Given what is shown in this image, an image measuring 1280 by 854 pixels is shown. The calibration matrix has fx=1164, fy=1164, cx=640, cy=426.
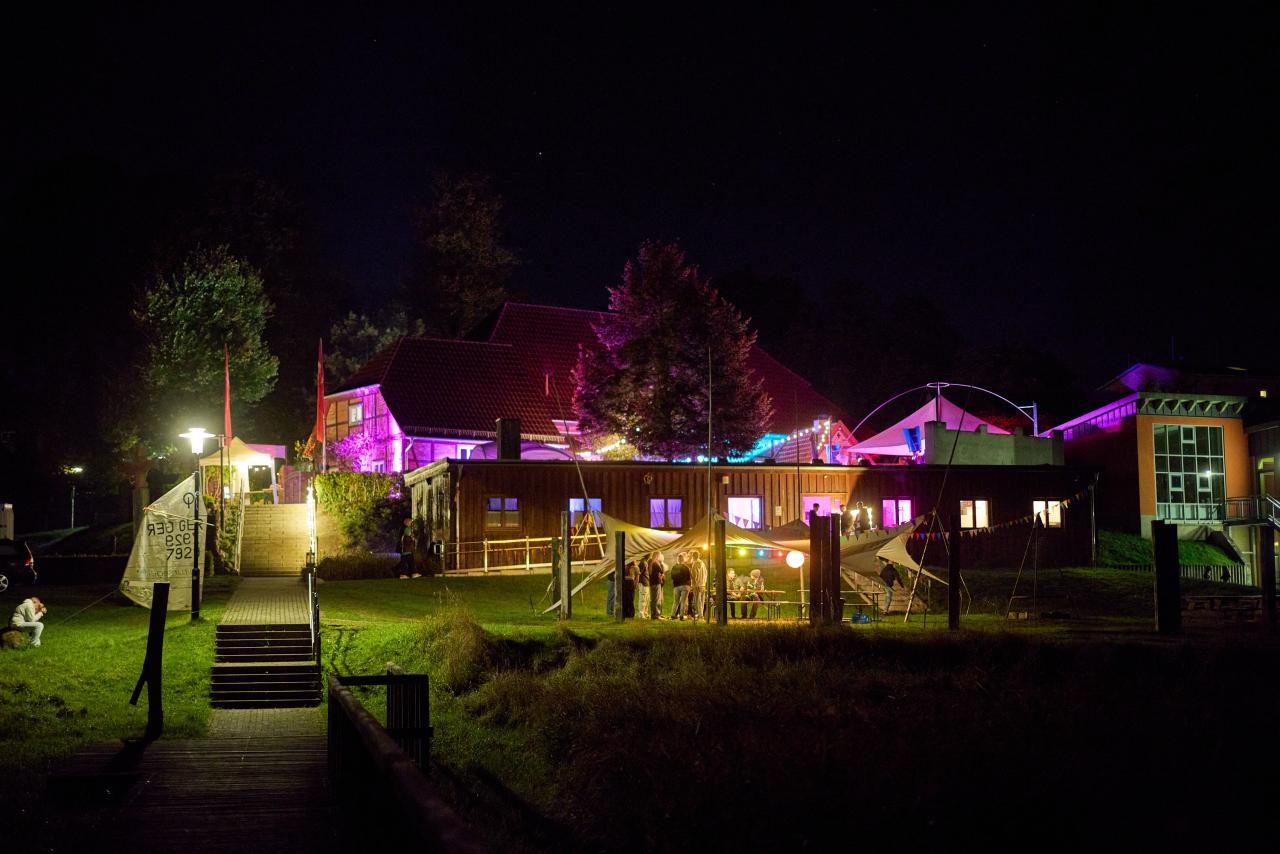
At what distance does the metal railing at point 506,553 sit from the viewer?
3300cm

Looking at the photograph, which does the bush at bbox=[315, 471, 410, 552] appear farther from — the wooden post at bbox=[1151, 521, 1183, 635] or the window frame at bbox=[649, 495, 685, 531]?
the wooden post at bbox=[1151, 521, 1183, 635]

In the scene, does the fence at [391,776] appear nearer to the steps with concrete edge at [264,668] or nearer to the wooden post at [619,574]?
the steps with concrete edge at [264,668]

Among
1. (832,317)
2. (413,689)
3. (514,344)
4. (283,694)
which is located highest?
(832,317)

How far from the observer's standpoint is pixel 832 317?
247ft

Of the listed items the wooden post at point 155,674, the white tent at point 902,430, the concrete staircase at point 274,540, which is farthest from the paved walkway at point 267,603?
the white tent at point 902,430

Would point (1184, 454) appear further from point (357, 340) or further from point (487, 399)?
point (357, 340)

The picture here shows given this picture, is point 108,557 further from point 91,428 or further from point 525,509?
point 91,428

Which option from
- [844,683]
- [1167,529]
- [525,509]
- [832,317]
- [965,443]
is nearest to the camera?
[844,683]

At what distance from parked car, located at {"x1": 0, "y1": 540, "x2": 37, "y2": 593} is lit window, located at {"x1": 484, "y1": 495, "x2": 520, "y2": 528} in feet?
39.1

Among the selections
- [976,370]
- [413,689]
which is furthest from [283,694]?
[976,370]

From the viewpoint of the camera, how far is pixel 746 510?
124 ft

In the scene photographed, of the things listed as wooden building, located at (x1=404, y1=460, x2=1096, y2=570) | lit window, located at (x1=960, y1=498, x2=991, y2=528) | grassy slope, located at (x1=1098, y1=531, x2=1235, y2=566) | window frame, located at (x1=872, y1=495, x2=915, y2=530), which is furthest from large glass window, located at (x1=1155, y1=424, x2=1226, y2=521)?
window frame, located at (x1=872, y1=495, x2=915, y2=530)

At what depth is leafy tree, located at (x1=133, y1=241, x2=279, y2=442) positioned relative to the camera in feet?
163

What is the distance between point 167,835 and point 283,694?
959 cm
